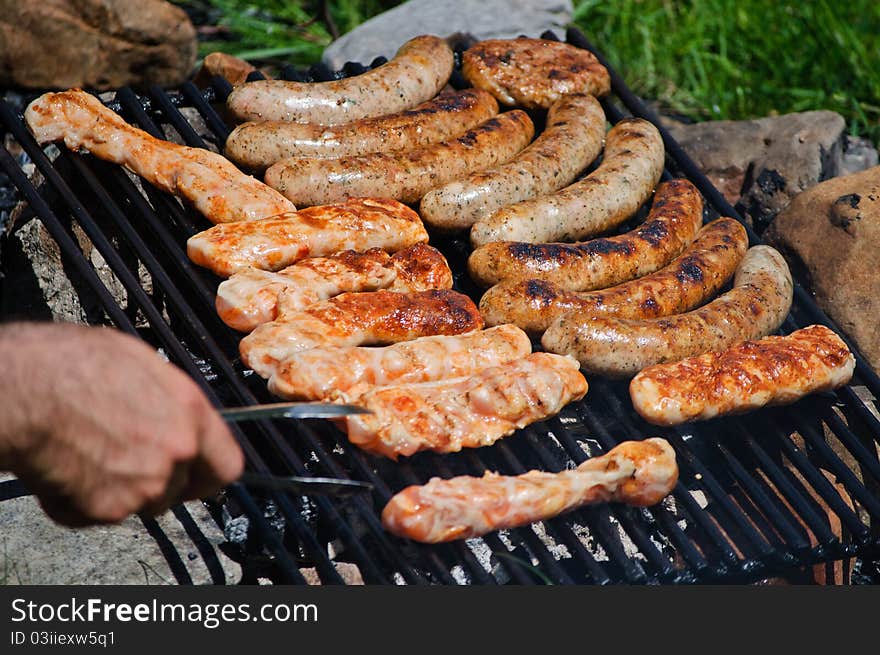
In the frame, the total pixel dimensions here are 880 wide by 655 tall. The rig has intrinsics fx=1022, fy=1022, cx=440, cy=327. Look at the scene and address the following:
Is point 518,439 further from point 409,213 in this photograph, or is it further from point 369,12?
point 369,12

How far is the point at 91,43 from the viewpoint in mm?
6309

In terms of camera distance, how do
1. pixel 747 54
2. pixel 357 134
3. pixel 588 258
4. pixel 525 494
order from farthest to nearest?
1. pixel 747 54
2. pixel 357 134
3. pixel 588 258
4. pixel 525 494

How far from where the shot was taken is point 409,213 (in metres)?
4.37

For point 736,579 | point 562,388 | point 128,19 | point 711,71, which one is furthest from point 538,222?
point 711,71

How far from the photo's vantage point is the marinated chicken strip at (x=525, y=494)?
3.19 meters

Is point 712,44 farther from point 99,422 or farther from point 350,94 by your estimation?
point 99,422

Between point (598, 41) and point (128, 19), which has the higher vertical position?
point (128, 19)

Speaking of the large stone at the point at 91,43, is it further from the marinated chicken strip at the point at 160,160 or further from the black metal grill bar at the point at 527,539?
the black metal grill bar at the point at 527,539

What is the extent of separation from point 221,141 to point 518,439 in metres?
2.02

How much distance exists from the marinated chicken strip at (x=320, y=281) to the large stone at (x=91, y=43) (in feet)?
10.3

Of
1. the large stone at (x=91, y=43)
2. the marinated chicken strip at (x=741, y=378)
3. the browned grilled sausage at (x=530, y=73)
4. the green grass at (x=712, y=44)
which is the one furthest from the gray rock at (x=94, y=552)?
the green grass at (x=712, y=44)

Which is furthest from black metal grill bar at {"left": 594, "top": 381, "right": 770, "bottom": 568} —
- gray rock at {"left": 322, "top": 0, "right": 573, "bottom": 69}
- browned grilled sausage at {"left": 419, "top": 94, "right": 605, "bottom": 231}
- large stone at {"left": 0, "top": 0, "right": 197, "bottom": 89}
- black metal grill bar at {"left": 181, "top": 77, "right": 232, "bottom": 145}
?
large stone at {"left": 0, "top": 0, "right": 197, "bottom": 89}

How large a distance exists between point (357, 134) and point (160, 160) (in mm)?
888

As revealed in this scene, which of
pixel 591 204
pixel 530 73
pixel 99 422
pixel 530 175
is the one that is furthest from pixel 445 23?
pixel 99 422
